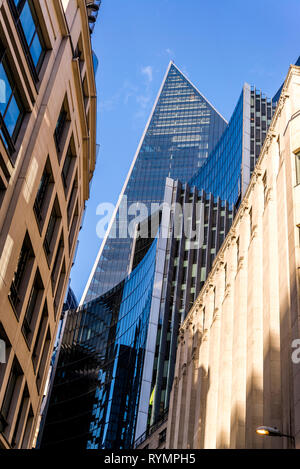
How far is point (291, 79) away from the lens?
29656 mm

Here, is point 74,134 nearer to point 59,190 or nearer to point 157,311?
point 59,190

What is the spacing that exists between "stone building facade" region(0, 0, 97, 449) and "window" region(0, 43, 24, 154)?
0.12 ft

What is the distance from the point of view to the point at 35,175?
85.6 ft

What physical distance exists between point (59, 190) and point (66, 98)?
4.85 meters

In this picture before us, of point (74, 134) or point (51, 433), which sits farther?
point (51, 433)

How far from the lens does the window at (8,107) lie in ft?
73.0

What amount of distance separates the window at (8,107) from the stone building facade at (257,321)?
11.9m

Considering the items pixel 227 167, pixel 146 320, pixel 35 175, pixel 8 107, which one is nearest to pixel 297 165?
pixel 35 175

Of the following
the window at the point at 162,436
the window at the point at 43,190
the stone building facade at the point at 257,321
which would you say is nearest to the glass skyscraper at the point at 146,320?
the window at the point at 162,436

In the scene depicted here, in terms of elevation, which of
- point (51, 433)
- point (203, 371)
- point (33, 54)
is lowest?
point (203, 371)

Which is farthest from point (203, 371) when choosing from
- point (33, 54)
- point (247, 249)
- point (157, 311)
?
point (157, 311)

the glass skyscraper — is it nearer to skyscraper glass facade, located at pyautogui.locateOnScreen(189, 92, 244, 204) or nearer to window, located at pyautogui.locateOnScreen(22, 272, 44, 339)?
skyscraper glass facade, located at pyautogui.locateOnScreen(189, 92, 244, 204)

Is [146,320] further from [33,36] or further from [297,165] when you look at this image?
[33,36]

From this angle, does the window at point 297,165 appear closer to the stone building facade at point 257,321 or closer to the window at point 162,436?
the stone building facade at point 257,321
